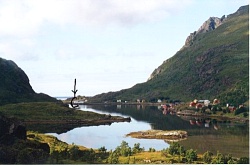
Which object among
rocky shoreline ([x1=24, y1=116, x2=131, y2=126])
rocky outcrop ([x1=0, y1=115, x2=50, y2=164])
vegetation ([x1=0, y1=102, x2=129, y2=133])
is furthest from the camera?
rocky shoreline ([x1=24, y1=116, x2=131, y2=126])

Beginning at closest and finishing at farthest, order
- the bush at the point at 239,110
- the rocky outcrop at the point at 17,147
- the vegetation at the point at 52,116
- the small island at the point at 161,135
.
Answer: the rocky outcrop at the point at 17,147
the small island at the point at 161,135
the vegetation at the point at 52,116
the bush at the point at 239,110

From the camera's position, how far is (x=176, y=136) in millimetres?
118188

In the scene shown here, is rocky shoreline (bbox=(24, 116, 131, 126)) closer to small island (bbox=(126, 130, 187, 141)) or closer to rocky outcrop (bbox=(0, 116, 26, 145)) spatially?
small island (bbox=(126, 130, 187, 141))

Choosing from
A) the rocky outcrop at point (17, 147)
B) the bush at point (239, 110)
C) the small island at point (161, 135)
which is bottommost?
the small island at point (161, 135)

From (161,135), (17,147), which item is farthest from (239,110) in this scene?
(17,147)

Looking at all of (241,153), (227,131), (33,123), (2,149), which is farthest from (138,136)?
(2,149)

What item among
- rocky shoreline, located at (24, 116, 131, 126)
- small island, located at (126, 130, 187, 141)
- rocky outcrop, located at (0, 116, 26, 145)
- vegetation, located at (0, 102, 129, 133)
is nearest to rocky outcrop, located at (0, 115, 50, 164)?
rocky outcrop, located at (0, 116, 26, 145)

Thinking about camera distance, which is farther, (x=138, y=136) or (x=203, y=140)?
(x=138, y=136)

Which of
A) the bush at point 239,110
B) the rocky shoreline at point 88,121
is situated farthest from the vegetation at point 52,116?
the bush at point 239,110

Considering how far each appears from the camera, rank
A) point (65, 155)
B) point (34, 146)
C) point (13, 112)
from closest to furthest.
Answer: point (65, 155) → point (34, 146) → point (13, 112)

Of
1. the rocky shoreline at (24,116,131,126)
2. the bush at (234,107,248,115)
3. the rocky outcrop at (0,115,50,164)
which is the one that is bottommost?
the rocky shoreline at (24,116,131,126)

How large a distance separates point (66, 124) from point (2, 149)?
117631 millimetres

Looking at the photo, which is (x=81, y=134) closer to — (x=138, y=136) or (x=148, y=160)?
(x=138, y=136)

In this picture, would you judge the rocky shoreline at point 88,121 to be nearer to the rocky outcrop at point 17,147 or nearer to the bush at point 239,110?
the bush at point 239,110
